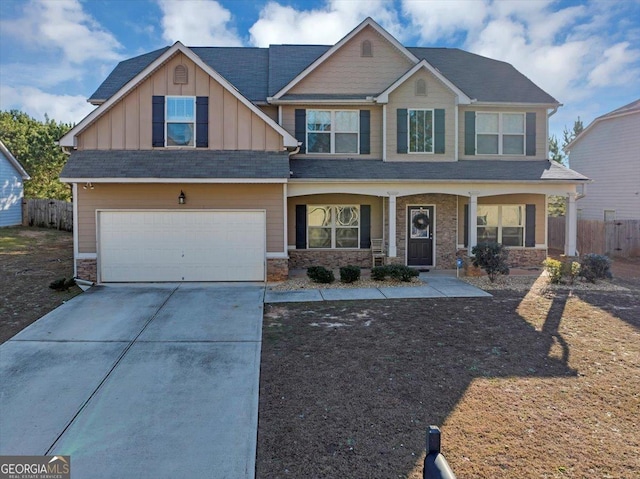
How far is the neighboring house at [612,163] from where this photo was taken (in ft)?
65.9

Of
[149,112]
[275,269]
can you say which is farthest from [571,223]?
[149,112]

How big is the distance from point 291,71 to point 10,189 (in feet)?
66.8

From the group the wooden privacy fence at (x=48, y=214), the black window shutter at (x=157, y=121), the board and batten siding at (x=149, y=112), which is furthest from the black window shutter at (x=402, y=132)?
the wooden privacy fence at (x=48, y=214)

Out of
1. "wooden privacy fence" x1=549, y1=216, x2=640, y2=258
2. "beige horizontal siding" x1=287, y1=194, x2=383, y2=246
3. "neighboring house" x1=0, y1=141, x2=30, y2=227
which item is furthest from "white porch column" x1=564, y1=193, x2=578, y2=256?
"neighboring house" x1=0, y1=141, x2=30, y2=227

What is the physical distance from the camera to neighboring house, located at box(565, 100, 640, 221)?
2008cm

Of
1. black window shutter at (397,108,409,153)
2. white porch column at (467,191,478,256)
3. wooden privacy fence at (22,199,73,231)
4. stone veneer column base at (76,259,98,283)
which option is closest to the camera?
stone veneer column base at (76,259,98,283)

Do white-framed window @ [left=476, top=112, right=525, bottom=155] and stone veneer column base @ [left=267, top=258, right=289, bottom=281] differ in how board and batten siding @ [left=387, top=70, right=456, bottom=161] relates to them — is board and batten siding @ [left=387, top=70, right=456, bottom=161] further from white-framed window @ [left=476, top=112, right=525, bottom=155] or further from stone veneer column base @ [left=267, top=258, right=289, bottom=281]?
stone veneer column base @ [left=267, top=258, right=289, bottom=281]

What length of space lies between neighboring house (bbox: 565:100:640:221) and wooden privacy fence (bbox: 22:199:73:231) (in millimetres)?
29761

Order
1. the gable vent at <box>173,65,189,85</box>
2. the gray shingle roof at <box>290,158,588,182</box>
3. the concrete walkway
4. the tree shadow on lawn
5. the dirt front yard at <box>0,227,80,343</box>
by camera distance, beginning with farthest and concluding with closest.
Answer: the gray shingle roof at <box>290,158,588,182</box>
the gable vent at <box>173,65,189,85</box>
the concrete walkway
the dirt front yard at <box>0,227,80,343</box>
the tree shadow on lawn

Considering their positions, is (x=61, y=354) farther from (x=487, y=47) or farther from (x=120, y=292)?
(x=487, y=47)

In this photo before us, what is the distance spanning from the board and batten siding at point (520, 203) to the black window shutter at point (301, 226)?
5.41m

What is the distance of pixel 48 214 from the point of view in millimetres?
25469

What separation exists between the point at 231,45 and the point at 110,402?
16611 millimetres

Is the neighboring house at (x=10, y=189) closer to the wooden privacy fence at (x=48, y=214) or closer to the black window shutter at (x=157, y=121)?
the wooden privacy fence at (x=48, y=214)
